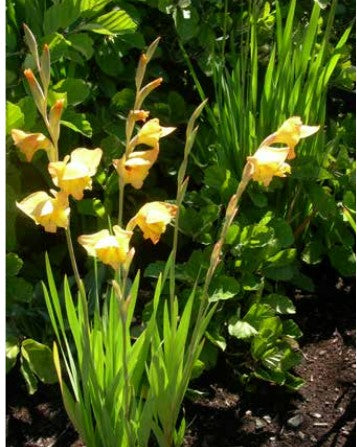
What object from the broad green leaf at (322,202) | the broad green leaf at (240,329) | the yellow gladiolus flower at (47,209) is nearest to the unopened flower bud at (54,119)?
the yellow gladiolus flower at (47,209)

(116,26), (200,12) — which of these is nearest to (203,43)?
(200,12)

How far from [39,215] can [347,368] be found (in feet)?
4.41

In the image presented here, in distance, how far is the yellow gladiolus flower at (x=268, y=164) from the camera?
4.42ft

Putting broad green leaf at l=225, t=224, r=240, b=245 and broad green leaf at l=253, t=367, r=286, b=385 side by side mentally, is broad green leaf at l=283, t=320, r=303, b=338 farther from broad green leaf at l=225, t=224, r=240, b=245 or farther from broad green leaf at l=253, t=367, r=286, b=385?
broad green leaf at l=225, t=224, r=240, b=245

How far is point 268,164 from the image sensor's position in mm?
1347

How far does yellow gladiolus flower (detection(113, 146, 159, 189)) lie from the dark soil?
800 millimetres

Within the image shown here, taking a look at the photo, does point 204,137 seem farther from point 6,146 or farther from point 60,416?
point 60,416

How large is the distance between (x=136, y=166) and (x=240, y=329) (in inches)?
31.4

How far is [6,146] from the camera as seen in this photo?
192 cm

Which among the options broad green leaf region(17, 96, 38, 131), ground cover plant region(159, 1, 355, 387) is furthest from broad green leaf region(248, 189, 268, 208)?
broad green leaf region(17, 96, 38, 131)

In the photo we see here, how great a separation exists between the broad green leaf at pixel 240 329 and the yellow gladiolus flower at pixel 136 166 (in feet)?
2.45

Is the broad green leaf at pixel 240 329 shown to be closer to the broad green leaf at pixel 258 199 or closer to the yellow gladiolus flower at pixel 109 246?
the broad green leaf at pixel 258 199

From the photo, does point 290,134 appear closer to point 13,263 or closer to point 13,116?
point 13,116

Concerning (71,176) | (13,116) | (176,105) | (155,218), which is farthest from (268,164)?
(176,105)
